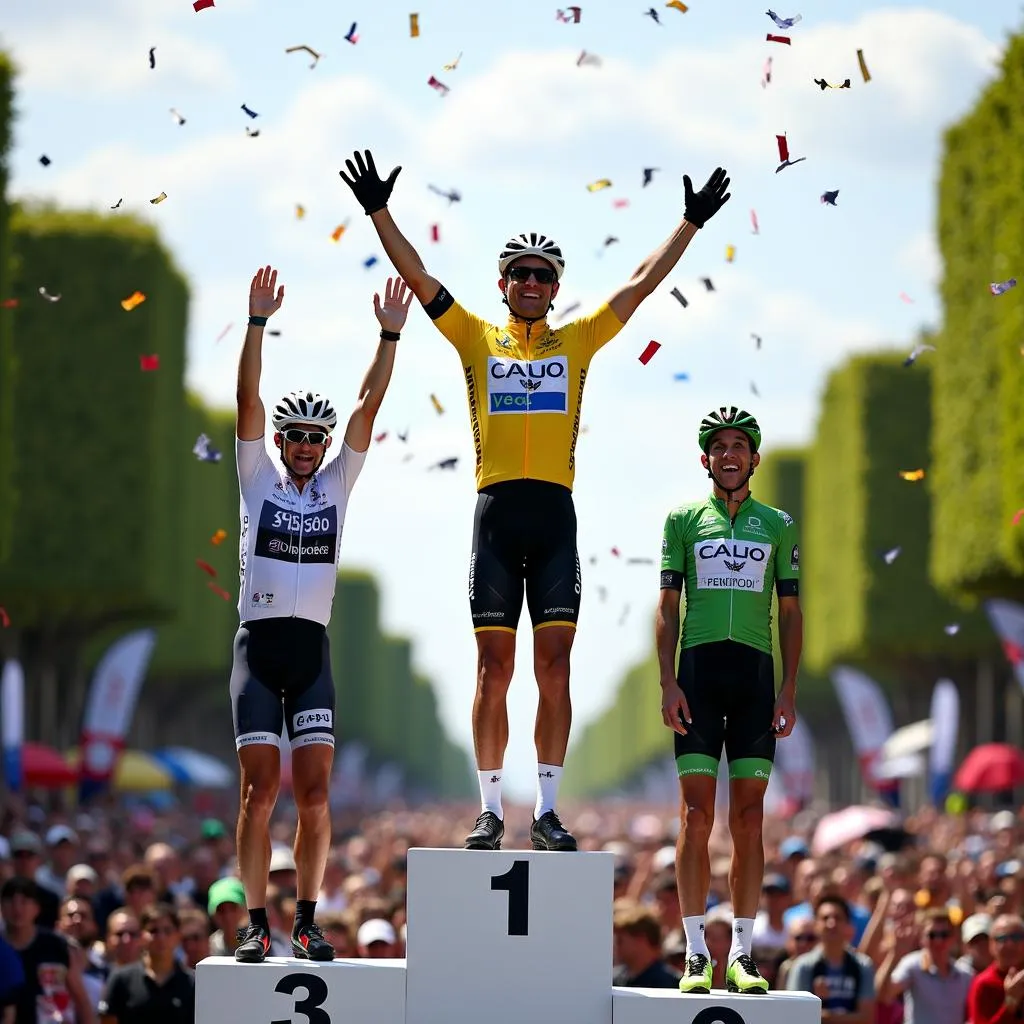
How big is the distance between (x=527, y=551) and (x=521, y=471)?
36 centimetres

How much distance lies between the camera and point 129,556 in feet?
121

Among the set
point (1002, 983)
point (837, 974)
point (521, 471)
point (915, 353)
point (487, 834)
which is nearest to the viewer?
point (487, 834)

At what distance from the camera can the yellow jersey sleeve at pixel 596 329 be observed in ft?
31.8

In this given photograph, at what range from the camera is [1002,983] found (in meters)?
11.5

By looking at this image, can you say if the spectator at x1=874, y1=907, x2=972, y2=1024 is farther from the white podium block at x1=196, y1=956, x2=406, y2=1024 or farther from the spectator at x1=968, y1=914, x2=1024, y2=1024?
the white podium block at x1=196, y1=956, x2=406, y2=1024

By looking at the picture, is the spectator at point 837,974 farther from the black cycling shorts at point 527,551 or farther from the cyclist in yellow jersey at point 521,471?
the black cycling shorts at point 527,551

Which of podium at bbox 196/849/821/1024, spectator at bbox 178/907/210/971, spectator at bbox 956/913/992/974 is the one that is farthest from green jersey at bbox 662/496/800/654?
spectator at bbox 178/907/210/971

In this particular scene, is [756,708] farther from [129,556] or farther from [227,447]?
[227,447]

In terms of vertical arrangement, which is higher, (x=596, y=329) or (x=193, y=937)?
(x=596, y=329)

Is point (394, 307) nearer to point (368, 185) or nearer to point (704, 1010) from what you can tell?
point (368, 185)

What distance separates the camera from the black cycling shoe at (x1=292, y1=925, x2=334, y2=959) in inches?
351

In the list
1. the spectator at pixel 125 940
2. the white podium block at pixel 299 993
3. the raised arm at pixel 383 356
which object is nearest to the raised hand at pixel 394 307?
the raised arm at pixel 383 356

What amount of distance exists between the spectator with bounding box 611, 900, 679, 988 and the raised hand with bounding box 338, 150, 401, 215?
155 inches

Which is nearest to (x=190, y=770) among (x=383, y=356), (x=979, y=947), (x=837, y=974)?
(x=979, y=947)
